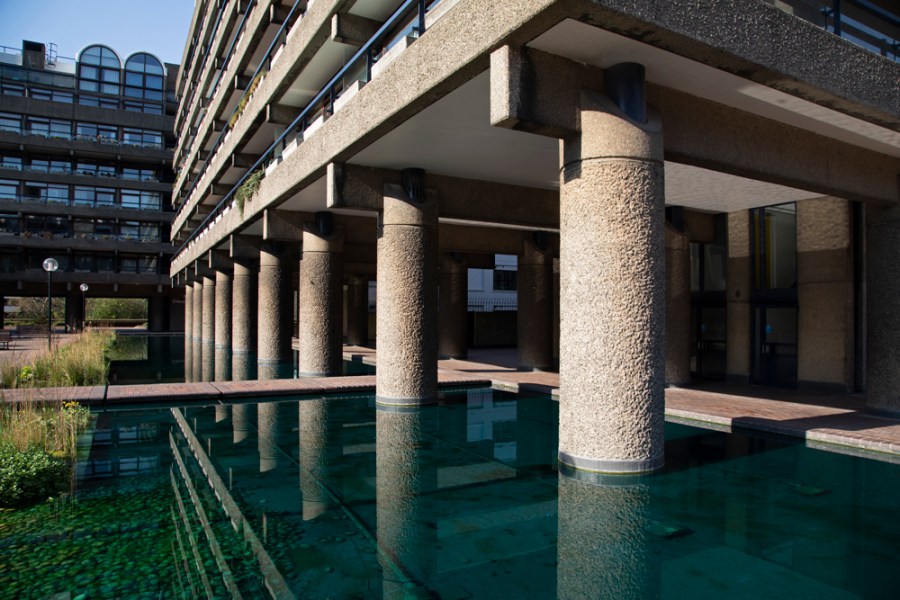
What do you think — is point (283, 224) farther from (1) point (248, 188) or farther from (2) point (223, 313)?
(2) point (223, 313)

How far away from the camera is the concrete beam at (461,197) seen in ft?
36.5

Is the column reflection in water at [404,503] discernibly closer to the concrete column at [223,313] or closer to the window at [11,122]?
the concrete column at [223,313]

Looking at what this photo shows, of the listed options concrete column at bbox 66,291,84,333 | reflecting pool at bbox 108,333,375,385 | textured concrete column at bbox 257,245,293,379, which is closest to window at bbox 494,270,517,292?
reflecting pool at bbox 108,333,375,385

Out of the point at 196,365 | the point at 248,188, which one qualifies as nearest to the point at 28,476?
the point at 248,188

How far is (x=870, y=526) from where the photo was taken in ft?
17.8

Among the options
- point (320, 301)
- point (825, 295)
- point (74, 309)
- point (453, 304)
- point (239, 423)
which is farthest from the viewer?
point (74, 309)

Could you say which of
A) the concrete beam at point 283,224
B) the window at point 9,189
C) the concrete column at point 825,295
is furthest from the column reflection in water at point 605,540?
the window at point 9,189

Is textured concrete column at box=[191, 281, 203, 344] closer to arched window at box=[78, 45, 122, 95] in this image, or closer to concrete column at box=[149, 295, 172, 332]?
concrete column at box=[149, 295, 172, 332]

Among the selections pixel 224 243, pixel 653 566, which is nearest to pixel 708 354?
pixel 653 566

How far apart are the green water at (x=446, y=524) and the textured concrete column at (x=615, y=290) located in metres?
0.52

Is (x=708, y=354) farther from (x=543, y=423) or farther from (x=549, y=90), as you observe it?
(x=549, y=90)

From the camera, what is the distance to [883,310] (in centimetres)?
1023

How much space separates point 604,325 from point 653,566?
2.65m

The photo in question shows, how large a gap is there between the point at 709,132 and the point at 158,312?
2076 inches
